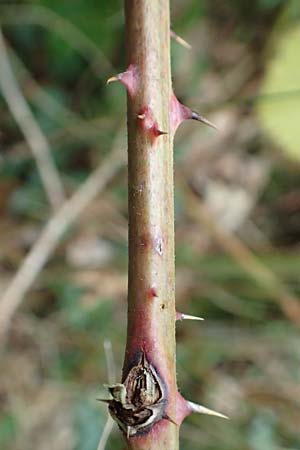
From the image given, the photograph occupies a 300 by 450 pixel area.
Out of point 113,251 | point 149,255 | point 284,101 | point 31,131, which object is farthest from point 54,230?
point 149,255

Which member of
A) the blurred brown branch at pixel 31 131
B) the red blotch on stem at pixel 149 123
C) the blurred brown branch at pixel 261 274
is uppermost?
the blurred brown branch at pixel 31 131

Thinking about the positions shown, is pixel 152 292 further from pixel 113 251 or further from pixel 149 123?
pixel 113 251

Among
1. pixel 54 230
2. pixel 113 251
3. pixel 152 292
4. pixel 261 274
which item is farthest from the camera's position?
pixel 113 251

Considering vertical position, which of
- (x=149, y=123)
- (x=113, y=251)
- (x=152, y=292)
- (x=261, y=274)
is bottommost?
(x=152, y=292)

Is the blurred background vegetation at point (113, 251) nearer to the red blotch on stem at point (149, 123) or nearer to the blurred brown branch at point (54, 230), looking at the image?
the blurred brown branch at point (54, 230)

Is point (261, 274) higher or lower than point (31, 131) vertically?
lower

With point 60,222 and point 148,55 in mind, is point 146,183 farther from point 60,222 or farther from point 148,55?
point 60,222

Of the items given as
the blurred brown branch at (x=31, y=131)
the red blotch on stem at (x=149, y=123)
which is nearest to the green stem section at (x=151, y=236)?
the red blotch on stem at (x=149, y=123)

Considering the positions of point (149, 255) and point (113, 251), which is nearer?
point (149, 255)
